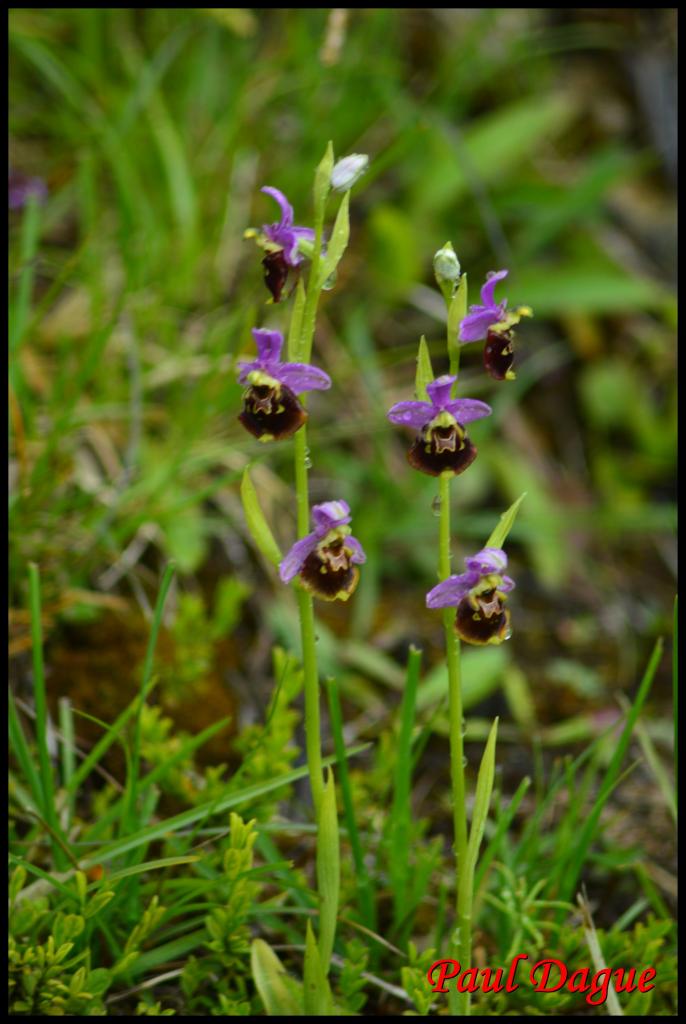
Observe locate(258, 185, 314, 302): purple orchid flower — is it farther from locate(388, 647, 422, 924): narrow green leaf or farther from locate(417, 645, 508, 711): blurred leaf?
locate(417, 645, 508, 711): blurred leaf

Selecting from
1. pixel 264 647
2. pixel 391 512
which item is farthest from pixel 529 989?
pixel 391 512


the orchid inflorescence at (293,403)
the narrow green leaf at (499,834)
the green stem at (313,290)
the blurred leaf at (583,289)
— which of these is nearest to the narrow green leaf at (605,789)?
the narrow green leaf at (499,834)

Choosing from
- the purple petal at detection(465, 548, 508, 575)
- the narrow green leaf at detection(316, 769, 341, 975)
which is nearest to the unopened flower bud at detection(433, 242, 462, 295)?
the purple petal at detection(465, 548, 508, 575)

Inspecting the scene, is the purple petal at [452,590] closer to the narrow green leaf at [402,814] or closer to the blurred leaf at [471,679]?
the narrow green leaf at [402,814]

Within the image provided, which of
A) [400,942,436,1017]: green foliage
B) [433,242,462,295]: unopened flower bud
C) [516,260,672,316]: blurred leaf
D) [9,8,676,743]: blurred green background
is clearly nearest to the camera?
[433,242,462,295]: unopened flower bud

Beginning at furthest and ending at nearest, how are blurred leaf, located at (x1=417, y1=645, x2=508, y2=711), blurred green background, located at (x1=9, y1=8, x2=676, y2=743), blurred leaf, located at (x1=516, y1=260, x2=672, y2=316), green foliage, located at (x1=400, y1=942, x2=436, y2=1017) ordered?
blurred leaf, located at (x1=516, y1=260, x2=672, y2=316), blurred leaf, located at (x1=417, y1=645, x2=508, y2=711), blurred green background, located at (x1=9, y1=8, x2=676, y2=743), green foliage, located at (x1=400, y1=942, x2=436, y2=1017)

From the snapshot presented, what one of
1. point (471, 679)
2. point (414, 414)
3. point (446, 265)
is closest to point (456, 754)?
point (414, 414)

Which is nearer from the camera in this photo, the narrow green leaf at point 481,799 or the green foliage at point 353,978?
the narrow green leaf at point 481,799

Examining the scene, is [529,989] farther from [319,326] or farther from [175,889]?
[319,326]
